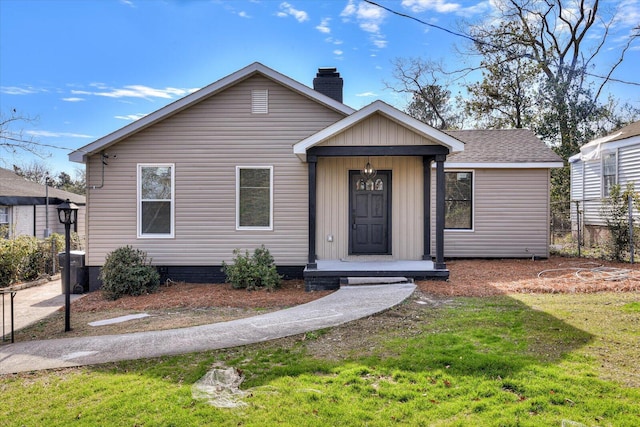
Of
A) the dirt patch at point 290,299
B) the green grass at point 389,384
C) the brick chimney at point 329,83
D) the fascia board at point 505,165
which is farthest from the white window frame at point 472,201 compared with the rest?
the green grass at point 389,384

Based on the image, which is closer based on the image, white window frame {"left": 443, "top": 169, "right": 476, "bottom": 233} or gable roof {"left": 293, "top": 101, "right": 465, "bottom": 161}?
gable roof {"left": 293, "top": 101, "right": 465, "bottom": 161}

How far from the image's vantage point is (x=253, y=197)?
1056 centimetres

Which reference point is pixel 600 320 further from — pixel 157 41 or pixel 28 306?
pixel 157 41

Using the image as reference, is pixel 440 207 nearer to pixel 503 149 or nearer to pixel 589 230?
pixel 503 149

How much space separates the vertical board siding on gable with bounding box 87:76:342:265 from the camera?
412 inches

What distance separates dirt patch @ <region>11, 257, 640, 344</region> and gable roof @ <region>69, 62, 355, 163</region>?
3.40m

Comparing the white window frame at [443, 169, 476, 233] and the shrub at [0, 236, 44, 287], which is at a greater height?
the white window frame at [443, 169, 476, 233]

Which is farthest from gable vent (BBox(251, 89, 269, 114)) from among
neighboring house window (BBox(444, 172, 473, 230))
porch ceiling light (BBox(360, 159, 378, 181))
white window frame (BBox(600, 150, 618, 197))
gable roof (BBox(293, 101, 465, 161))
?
white window frame (BBox(600, 150, 618, 197))

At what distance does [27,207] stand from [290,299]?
15038 millimetres

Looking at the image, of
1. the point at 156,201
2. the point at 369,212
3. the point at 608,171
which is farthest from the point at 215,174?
the point at 608,171

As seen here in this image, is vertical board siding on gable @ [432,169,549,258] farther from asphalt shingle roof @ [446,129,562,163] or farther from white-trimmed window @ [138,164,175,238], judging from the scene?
white-trimmed window @ [138,164,175,238]

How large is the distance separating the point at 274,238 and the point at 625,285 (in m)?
7.30

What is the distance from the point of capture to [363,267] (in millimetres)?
9336

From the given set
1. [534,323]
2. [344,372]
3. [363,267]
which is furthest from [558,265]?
[344,372]
